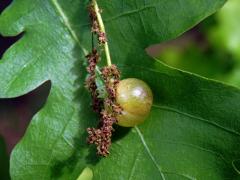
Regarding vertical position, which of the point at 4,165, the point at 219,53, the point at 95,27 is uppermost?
the point at 95,27

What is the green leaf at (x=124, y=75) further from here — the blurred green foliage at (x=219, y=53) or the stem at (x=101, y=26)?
the blurred green foliage at (x=219, y=53)

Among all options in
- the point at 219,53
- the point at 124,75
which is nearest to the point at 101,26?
the point at 124,75

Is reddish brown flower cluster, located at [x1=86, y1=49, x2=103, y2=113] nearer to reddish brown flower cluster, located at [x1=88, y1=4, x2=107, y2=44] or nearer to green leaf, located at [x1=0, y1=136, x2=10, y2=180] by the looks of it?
reddish brown flower cluster, located at [x1=88, y1=4, x2=107, y2=44]

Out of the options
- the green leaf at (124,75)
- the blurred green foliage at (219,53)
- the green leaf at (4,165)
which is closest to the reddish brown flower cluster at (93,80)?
the green leaf at (124,75)

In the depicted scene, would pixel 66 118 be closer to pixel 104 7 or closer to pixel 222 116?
pixel 104 7

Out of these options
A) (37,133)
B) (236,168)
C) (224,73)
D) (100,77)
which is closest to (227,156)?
(236,168)

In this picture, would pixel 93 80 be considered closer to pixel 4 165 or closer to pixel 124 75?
pixel 124 75

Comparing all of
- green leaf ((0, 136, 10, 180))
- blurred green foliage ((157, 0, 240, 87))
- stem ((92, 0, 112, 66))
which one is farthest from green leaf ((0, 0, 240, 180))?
blurred green foliage ((157, 0, 240, 87))
